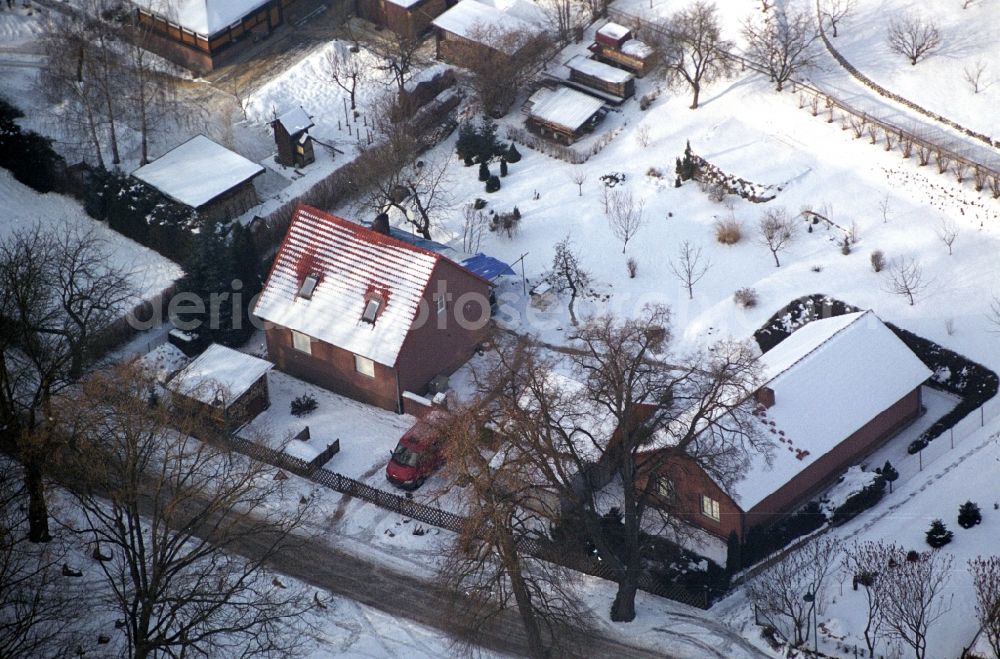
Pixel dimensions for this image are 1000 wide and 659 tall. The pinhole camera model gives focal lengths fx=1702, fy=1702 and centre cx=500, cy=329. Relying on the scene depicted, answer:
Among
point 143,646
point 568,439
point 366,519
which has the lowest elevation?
point 366,519

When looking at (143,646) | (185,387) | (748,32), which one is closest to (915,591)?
(143,646)

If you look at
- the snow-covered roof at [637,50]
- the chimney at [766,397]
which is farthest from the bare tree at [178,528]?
the snow-covered roof at [637,50]

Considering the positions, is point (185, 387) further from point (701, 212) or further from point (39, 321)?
point (701, 212)

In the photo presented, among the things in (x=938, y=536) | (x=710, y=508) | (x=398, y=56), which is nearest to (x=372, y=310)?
(x=710, y=508)

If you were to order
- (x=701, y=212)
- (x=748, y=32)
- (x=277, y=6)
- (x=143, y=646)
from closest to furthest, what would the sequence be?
(x=143, y=646) < (x=701, y=212) < (x=748, y=32) < (x=277, y=6)

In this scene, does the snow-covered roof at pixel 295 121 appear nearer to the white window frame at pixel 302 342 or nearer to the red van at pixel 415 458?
the white window frame at pixel 302 342

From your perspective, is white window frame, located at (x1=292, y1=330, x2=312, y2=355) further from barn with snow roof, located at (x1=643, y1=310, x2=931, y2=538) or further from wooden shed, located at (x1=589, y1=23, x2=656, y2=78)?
wooden shed, located at (x1=589, y1=23, x2=656, y2=78)
